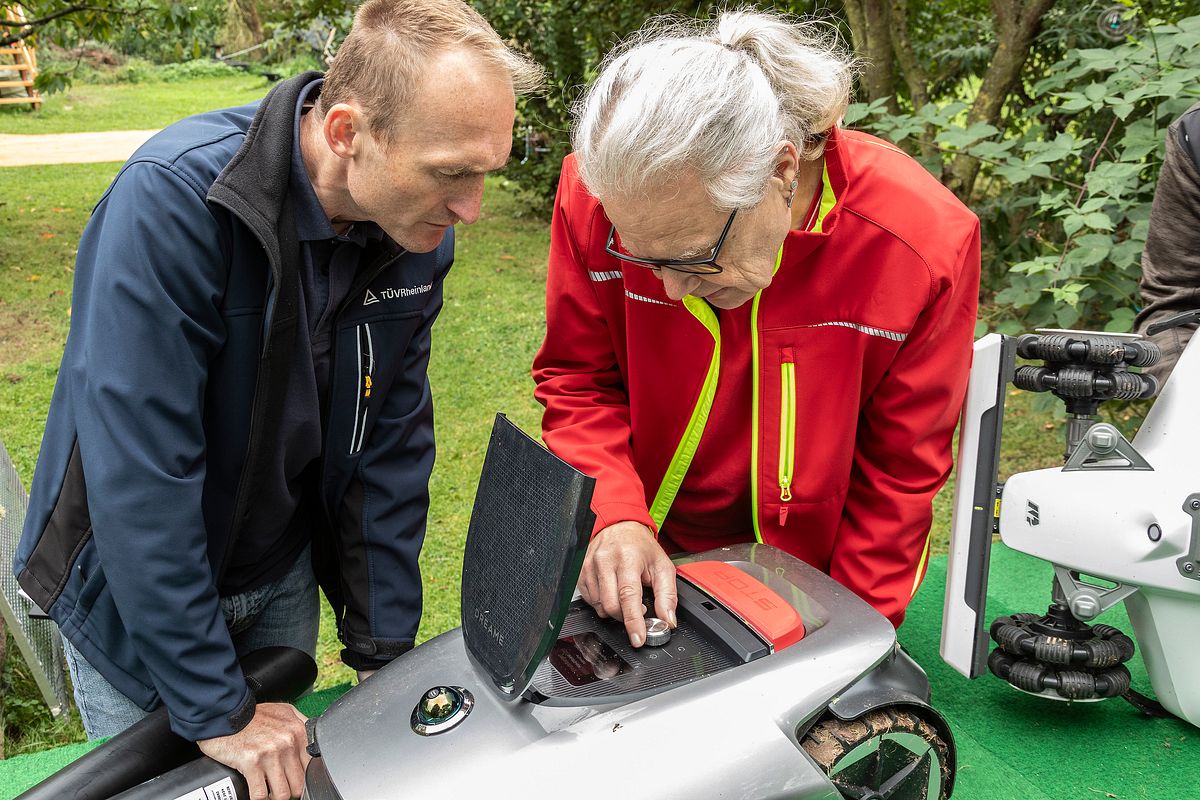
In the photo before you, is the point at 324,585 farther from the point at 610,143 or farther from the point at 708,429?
the point at 610,143

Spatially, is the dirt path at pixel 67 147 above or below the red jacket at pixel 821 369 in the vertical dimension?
below

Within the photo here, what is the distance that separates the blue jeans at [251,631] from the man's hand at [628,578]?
23.5 inches

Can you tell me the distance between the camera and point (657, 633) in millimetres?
1294

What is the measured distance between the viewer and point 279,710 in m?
1.44

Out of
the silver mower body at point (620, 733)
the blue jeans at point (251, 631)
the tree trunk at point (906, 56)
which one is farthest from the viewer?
the tree trunk at point (906, 56)

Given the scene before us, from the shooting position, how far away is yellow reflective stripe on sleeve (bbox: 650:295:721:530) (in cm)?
155

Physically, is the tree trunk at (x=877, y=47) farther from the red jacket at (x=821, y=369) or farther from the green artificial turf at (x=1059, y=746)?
the red jacket at (x=821, y=369)

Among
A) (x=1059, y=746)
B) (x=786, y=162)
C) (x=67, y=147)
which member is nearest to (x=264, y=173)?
(x=786, y=162)

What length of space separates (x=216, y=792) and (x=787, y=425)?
37.1 inches

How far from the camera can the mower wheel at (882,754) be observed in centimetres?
120

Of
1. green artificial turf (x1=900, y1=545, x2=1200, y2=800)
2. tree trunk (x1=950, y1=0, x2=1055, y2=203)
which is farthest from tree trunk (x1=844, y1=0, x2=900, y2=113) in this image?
green artificial turf (x1=900, y1=545, x2=1200, y2=800)

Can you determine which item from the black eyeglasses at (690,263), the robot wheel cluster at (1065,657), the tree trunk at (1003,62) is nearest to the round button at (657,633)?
the black eyeglasses at (690,263)

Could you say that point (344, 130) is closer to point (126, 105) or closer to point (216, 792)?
point (216, 792)

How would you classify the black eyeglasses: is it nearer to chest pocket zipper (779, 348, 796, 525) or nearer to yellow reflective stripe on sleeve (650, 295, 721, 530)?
yellow reflective stripe on sleeve (650, 295, 721, 530)
